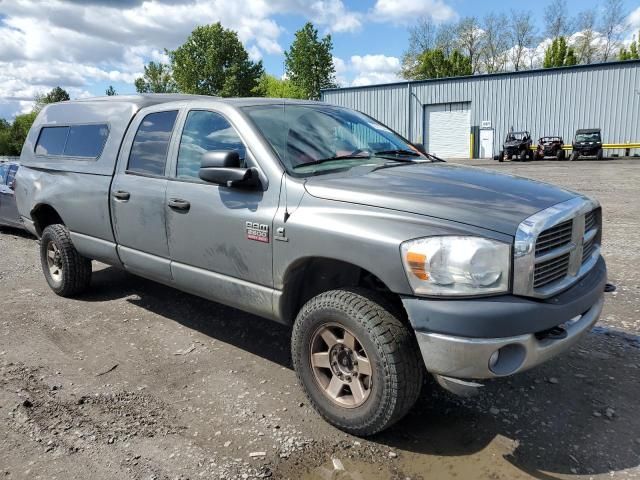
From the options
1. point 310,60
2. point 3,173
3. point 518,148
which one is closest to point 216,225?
point 3,173

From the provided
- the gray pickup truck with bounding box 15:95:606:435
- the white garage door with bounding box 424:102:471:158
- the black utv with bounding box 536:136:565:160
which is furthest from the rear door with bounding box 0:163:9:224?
the white garage door with bounding box 424:102:471:158

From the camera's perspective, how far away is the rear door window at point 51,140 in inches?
214

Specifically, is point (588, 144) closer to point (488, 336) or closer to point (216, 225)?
point (216, 225)

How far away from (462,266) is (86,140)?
405 centimetres

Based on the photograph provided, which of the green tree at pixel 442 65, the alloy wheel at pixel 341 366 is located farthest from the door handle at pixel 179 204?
the green tree at pixel 442 65

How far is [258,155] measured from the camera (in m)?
3.39

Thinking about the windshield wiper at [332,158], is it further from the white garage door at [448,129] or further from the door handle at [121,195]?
the white garage door at [448,129]

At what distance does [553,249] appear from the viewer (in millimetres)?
2730

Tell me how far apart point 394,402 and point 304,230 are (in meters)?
1.06

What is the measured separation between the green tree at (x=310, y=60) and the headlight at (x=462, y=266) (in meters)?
54.3

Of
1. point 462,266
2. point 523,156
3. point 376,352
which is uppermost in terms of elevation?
point 523,156

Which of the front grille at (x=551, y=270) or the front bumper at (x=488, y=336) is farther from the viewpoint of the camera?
the front grille at (x=551, y=270)

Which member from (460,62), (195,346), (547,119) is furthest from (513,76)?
(195,346)

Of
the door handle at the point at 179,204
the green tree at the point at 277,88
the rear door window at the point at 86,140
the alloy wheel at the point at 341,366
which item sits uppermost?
the green tree at the point at 277,88
